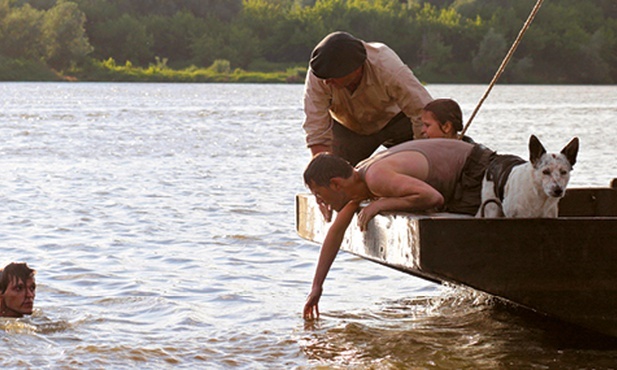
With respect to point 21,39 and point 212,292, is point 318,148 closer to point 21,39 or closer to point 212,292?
point 212,292

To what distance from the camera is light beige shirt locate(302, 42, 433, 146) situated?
23.6 ft

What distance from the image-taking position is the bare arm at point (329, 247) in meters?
6.43

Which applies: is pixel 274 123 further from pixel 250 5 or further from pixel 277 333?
pixel 250 5

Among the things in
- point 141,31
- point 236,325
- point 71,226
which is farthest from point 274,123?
point 141,31

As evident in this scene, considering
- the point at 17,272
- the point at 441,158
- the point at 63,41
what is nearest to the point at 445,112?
the point at 441,158

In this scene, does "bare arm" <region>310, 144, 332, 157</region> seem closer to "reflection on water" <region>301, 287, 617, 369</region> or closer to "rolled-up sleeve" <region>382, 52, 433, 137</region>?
"rolled-up sleeve" <region>382, 52, 433, 137</region>

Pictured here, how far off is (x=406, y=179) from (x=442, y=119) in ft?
2.24

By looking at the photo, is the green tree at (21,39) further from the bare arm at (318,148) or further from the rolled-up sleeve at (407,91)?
the rolled-up sleeve at (407,91)

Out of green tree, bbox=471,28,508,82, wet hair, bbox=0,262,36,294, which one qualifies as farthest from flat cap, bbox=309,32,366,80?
green tree, bbox=471,28,508,82

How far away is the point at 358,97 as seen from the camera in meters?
7.38

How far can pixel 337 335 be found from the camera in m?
6.97

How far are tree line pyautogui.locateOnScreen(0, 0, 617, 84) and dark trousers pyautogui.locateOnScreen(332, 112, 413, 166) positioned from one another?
85.9 meters

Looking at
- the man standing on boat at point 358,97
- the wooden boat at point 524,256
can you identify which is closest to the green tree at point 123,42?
the man standing on boat at point 358,97

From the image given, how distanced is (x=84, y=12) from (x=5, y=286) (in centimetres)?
9422
